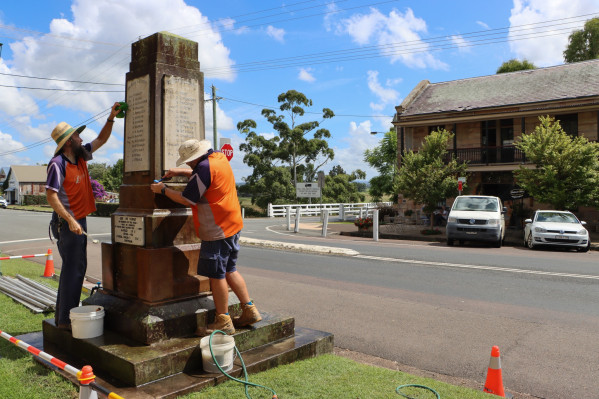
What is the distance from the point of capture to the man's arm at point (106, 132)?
15.8 feet

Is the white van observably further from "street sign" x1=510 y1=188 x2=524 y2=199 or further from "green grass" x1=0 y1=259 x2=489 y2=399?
"green grass" x1=0 y1=259 x2=489 y2=399

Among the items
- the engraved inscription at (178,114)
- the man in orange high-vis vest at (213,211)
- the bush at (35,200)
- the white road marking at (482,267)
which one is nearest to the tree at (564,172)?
the white road marking at (482,267)

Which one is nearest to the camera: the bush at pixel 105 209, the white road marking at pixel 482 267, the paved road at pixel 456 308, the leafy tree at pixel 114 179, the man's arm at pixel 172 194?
the man's arm at pixel 172 194

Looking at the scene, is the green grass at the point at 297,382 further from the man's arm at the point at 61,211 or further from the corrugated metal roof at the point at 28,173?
the corrugated metal roof at the point at 28,173

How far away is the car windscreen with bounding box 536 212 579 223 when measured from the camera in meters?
15.9

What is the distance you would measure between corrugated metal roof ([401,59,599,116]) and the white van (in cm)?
1055

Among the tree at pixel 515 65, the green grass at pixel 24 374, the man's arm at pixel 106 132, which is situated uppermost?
the tree at pixel 515 65

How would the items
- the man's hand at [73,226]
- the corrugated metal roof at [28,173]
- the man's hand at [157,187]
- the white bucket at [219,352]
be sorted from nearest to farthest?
the white bucket at [219,352], the man's hand at [73,226], the man's hand at [157,187], the corrugated metal roof at [28,173]

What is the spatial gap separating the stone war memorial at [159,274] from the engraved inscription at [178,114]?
0.03 ft

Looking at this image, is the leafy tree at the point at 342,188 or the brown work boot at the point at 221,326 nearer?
the brown work boot at the point at 221,326

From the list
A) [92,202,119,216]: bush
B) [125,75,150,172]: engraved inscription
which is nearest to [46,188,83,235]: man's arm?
[125,75,150,172]: engraved inscription

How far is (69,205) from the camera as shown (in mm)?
4406

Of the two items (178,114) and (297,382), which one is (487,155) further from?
(297,382)

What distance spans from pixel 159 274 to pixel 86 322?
74 cm
